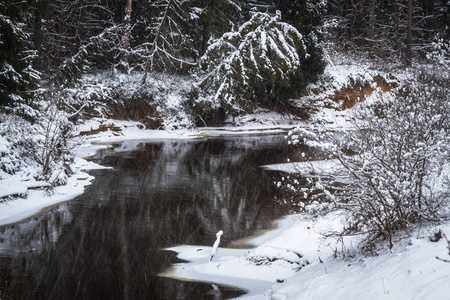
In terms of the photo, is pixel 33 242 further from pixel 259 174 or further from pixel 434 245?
pixel 259 174

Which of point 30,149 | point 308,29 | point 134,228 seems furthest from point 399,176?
point 308,29

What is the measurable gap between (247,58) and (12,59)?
57.4ft

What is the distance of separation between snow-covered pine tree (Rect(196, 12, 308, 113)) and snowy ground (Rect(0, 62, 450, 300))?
15.6 m

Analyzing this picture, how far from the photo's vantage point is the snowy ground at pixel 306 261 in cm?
427

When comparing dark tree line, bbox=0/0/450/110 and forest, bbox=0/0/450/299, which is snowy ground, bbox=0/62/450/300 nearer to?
forest, bbox=0/0/450/299

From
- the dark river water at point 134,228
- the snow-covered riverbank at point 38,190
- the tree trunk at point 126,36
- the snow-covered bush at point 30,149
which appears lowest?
the dark river water at point 134,228

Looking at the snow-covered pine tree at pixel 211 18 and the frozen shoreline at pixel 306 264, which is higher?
the snow-covered pine tree at pixel 211 18

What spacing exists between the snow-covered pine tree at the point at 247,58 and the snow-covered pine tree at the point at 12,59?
1512 cm

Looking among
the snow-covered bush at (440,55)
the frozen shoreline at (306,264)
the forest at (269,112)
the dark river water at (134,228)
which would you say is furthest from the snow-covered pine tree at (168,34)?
the snow-covered bush at (440,55)

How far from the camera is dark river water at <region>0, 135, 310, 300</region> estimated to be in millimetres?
7051

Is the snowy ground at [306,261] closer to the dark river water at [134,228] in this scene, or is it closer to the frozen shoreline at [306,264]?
the frozen shoreline at [306,264]

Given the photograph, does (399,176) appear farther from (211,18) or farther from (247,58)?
(211,18)

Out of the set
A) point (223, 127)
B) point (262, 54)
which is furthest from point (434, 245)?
point (223, 127)

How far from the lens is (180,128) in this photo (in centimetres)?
2914
